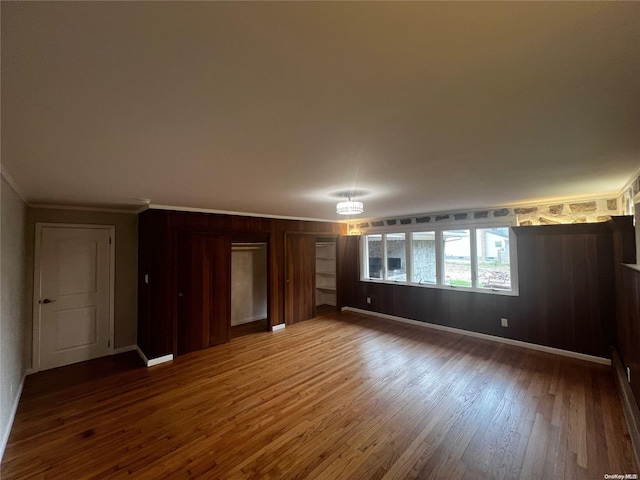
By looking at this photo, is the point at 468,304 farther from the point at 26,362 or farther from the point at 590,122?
the point at 26,362

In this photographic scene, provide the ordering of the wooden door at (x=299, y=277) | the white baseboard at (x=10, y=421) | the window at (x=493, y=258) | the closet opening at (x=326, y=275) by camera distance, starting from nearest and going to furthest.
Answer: the white baseboard at (x=10, y=421)
the window at (x=493, y=258)
the wooden door at (x=299, y=277)
the closet opening at (x=326, y=275)

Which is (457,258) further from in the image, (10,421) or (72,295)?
(72,295)

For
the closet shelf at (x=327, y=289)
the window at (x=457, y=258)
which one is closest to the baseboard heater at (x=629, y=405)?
the window at (x=457, y=258)

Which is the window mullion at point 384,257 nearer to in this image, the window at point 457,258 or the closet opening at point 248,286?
the window at point 457,258

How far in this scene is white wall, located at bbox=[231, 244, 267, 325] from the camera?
18.7 ft

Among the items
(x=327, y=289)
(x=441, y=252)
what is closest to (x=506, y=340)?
(x=441, y=252)

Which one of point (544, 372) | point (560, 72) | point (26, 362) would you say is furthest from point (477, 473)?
point (26, 362)

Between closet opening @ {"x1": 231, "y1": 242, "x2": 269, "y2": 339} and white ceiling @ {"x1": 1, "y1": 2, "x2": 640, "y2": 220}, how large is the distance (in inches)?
141

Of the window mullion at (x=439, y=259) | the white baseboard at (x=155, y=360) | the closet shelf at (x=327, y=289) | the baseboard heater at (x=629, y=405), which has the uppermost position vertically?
the window mullion at (x=439, y=259)

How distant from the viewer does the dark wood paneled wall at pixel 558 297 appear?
11.8 ft

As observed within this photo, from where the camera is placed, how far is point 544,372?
3404mm

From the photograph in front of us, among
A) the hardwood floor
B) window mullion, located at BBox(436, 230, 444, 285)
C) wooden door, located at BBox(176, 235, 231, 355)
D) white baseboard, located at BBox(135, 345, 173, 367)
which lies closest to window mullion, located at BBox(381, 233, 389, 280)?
window mullion, located at BBox(436, 230, 444, 285)

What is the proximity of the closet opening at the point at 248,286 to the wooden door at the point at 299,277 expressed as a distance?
1.71 feet

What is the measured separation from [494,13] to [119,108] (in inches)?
60.7
